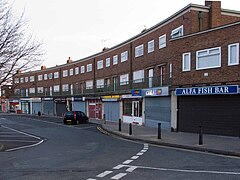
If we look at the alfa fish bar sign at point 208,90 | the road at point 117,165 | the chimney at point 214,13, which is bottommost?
the road at point 117,165

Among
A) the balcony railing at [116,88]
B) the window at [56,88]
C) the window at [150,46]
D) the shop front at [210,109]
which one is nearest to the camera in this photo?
the shop front at [210,109]

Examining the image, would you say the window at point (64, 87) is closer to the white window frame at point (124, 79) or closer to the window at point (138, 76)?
the white window frame at point (124, 79)

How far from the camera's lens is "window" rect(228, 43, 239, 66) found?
15109mm

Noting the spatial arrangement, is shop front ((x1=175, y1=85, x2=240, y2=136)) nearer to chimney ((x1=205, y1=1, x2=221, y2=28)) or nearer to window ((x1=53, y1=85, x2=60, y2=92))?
chimney ((x1=205, y1=1, x2=221, y2=28))

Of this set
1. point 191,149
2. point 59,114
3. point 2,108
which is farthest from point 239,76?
point 2,108

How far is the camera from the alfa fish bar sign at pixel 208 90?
→ 15.0 meters

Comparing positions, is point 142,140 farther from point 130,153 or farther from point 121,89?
point 121,89

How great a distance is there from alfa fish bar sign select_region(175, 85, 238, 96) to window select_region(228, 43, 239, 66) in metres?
1.40

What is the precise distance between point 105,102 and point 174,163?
25552 mm

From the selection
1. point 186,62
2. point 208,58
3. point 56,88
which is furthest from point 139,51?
point 56,88

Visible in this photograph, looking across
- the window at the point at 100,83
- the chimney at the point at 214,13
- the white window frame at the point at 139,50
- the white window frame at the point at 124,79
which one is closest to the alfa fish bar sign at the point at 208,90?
the chimney at the point at 214,13

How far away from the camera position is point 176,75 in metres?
18.7

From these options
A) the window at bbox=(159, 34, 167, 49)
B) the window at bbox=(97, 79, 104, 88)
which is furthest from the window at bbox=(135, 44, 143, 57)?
the window at bbox=(97, 79, 104, 88)

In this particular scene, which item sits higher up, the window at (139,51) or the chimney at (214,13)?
the chimney at (214,13)
